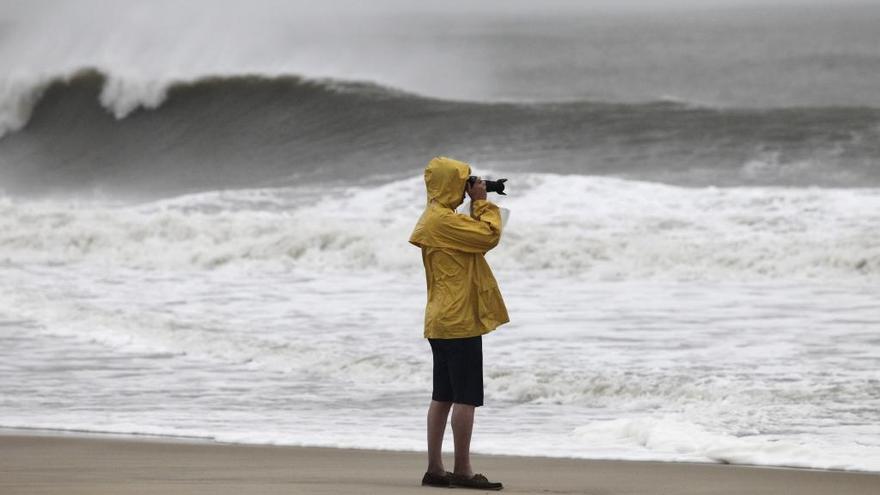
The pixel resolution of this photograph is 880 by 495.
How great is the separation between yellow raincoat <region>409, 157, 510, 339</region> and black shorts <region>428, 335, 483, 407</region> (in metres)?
0.04

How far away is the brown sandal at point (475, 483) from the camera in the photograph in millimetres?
4715

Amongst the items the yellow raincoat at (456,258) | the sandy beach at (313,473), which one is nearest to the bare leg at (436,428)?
the sandy beach at (313,473)

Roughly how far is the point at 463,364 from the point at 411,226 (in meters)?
12.3

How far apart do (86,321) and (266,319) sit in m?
1.39

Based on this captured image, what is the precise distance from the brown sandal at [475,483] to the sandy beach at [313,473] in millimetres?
58

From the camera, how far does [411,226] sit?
17031mm

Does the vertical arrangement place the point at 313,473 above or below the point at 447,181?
below

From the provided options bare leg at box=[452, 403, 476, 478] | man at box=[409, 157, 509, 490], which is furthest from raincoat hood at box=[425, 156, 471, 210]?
bare leg at box=[452, 403, 476, 478]

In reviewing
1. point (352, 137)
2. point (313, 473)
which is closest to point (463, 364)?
point (313, 473)

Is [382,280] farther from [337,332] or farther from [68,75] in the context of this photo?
[68,75]

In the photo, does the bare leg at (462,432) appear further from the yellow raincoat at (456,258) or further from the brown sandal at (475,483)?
the yellow raincoat at (456,258)

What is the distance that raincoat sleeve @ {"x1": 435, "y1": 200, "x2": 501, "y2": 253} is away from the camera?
4703 millimetres

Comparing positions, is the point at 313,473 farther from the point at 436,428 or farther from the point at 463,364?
the point at 463,364

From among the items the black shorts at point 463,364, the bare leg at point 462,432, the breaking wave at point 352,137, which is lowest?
the bare leg at point 462,432
